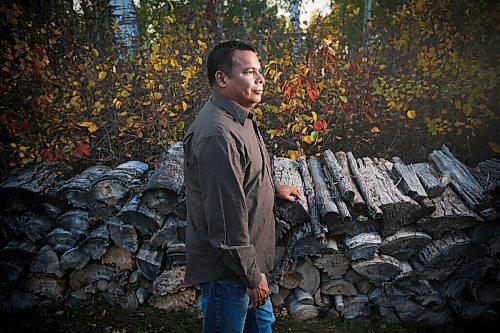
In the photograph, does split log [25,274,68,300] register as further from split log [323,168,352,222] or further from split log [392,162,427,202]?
split log [392,162,427,202]

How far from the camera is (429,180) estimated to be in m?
3.16

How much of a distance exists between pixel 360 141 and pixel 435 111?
45.9 inches

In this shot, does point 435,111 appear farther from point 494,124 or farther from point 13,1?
point 13,1

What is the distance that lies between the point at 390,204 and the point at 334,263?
705 mm

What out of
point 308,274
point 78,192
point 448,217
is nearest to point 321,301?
point 308,274

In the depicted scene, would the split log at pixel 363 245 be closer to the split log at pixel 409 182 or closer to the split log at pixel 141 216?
the split log at pixel 409 182

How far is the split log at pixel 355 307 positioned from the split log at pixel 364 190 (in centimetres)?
87

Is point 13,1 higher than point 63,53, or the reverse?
point 13,1

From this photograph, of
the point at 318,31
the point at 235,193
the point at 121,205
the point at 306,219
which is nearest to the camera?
the point at 235,193

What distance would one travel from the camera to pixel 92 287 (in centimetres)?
353

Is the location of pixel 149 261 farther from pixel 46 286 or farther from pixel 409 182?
pixel 409 182

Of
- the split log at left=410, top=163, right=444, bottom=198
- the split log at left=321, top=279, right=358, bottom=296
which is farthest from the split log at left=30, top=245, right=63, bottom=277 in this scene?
the split log at left=410, top=163, right=444, bottom=198

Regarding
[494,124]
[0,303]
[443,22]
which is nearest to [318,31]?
[443,22]

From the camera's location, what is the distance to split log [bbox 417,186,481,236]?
297cm
